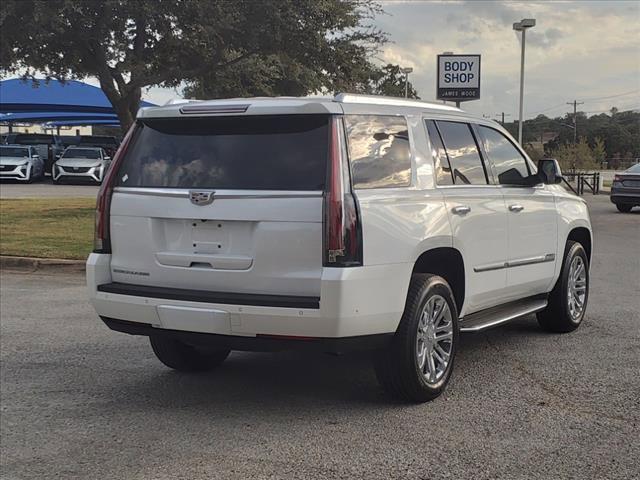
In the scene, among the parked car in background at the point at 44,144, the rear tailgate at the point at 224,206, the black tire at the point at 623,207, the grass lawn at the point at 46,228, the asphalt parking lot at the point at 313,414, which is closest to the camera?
the asphalt parking lot at the point at 313,414

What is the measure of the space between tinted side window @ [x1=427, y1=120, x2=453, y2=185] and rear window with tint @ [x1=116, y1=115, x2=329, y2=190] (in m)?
1.07

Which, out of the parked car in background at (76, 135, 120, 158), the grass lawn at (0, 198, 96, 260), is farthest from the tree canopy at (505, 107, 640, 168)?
the grass lawn at (0, 198, 96, 260)

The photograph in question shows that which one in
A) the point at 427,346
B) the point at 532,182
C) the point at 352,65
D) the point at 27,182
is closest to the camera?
the point at 427,346

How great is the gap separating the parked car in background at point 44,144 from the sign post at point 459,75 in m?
23.4

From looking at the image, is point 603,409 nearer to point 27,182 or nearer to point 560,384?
point 560,384

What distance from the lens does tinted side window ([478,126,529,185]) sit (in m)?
5.91

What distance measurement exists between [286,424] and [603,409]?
200 centimetres

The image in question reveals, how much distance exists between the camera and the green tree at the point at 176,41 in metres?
14.4

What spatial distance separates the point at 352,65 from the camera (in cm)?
1667

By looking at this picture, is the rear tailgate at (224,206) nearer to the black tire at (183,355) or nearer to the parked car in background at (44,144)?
the black tire at (183,355)

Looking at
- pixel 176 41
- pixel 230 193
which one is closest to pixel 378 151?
pixel 230 193

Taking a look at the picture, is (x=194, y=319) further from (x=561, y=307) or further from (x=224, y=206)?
(x=561, y=307)

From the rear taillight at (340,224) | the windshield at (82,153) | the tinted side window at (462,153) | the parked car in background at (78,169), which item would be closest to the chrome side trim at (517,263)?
the tinted side window at (462,153)

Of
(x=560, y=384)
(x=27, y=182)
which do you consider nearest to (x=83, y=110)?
(x=27, y=182)
